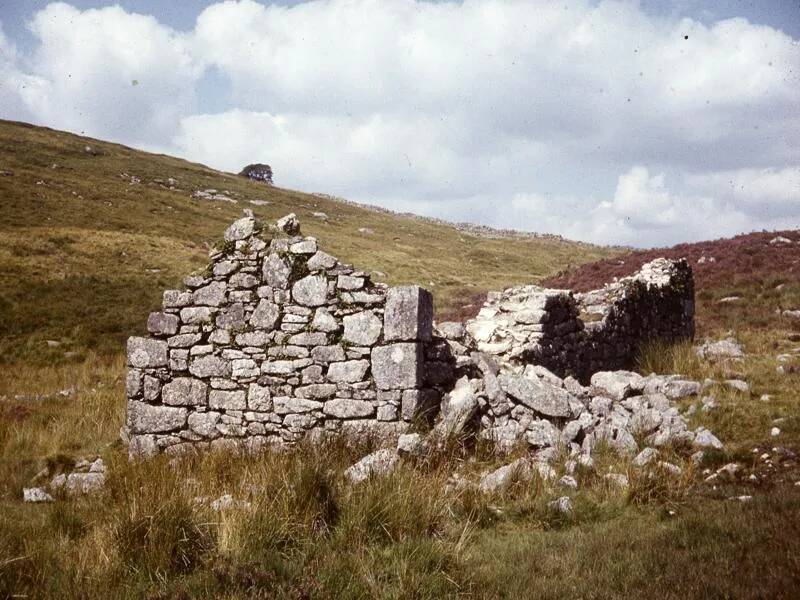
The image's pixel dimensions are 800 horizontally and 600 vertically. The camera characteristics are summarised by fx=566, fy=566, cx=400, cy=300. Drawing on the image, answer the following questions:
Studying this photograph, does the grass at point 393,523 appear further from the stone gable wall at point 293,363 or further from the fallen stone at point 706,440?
the stone gable wall at point 293,363

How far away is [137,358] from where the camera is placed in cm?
767

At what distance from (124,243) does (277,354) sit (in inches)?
1163

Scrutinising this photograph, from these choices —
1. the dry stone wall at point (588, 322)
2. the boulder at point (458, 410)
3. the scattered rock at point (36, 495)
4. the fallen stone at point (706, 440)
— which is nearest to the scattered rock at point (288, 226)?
the boulder at point (458, 410)

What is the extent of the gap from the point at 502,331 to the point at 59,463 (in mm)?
6818

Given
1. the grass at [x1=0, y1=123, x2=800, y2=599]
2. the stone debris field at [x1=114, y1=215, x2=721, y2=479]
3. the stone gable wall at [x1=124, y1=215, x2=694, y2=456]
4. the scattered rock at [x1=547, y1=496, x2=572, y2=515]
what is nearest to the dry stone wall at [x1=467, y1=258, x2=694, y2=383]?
the stone debris field at [x1=114, y1=215, x2=721, y2=479]

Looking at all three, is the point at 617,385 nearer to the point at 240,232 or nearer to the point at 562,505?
the point at 562,505

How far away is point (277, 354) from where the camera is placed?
729 cm

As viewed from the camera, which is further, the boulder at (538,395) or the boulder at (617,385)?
the boulder at (617,385)

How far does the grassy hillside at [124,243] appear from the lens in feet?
68.0

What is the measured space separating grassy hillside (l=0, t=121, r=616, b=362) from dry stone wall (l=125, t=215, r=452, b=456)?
434 inches

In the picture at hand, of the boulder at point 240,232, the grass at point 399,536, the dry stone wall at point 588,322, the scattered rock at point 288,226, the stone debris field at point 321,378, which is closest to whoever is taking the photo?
the grass at point 399,536

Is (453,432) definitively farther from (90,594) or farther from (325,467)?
(90,594)

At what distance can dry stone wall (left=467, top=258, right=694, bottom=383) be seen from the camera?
31.4 feet

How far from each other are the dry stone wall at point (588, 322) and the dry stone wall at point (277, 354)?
2.41m
